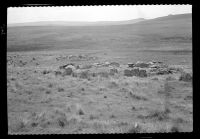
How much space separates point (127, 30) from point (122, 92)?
56516 millimetres

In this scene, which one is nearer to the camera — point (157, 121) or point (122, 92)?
point (157, 121)

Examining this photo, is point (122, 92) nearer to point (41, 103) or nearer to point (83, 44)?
point (41, 103)

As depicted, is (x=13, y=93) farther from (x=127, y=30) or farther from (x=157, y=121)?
(x=127, y=30)

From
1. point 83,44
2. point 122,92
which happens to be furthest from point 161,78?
point 83,44

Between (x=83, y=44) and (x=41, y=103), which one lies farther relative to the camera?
(x=83, y=44)

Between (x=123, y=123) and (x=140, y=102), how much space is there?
3032 millimetres
